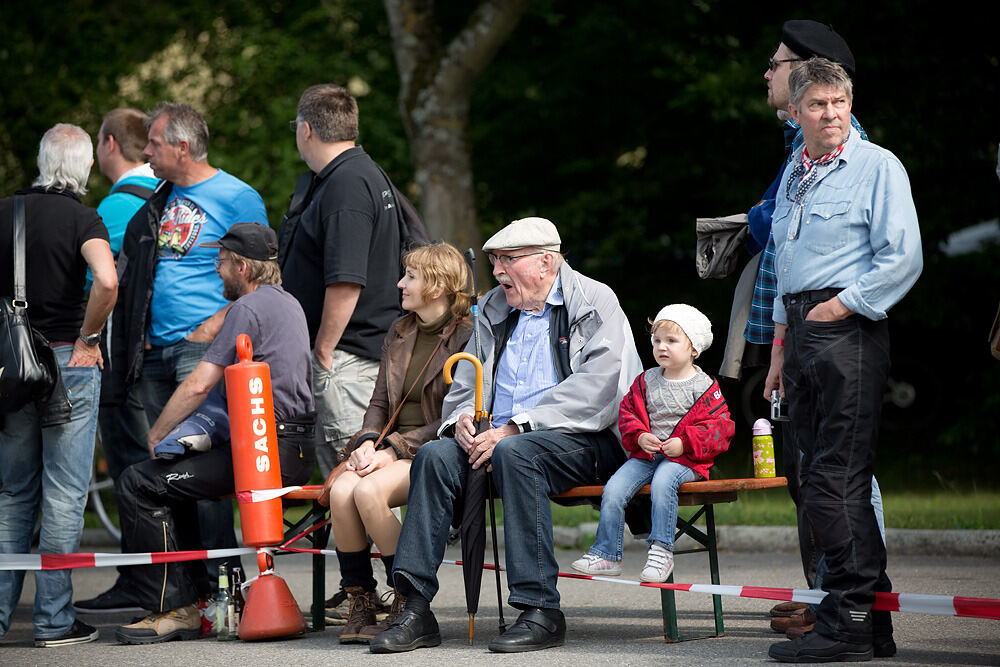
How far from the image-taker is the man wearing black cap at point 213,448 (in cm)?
598

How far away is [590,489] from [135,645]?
7.28ft

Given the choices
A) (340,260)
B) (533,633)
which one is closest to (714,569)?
(533,633)

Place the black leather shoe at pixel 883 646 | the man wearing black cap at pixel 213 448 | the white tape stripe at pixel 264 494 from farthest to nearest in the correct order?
the man wearing black cap at pixel 213 448 → the white tape stripe at pixel 264 494 → the black leather shoe at pixel 883 646

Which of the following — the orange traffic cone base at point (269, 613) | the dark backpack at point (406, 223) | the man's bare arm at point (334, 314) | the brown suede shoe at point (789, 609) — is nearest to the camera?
the brown suede shoe at point (789, 609)

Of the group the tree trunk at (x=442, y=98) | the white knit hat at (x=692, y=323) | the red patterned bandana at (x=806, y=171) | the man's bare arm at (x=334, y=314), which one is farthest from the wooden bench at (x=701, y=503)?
the tree trunk at (x=442, y=98)

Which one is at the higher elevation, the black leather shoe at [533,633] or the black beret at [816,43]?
the black beret at [816,43]

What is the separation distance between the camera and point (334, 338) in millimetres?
6551

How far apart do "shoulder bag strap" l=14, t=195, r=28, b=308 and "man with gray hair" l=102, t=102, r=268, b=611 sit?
0.88m

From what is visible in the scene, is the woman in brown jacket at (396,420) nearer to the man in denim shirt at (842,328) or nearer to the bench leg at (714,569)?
the bench leg at (714,569)

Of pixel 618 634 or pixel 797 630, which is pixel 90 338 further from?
pixel 797 630

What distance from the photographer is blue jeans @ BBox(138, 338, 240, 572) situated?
6723 millimetres

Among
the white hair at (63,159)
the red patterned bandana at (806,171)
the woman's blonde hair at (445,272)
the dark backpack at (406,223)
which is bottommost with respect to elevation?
the woman's blonde hair at (445,272)

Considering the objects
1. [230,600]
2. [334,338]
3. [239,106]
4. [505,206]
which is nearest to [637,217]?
[505,206]

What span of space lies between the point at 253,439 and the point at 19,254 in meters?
1.46
